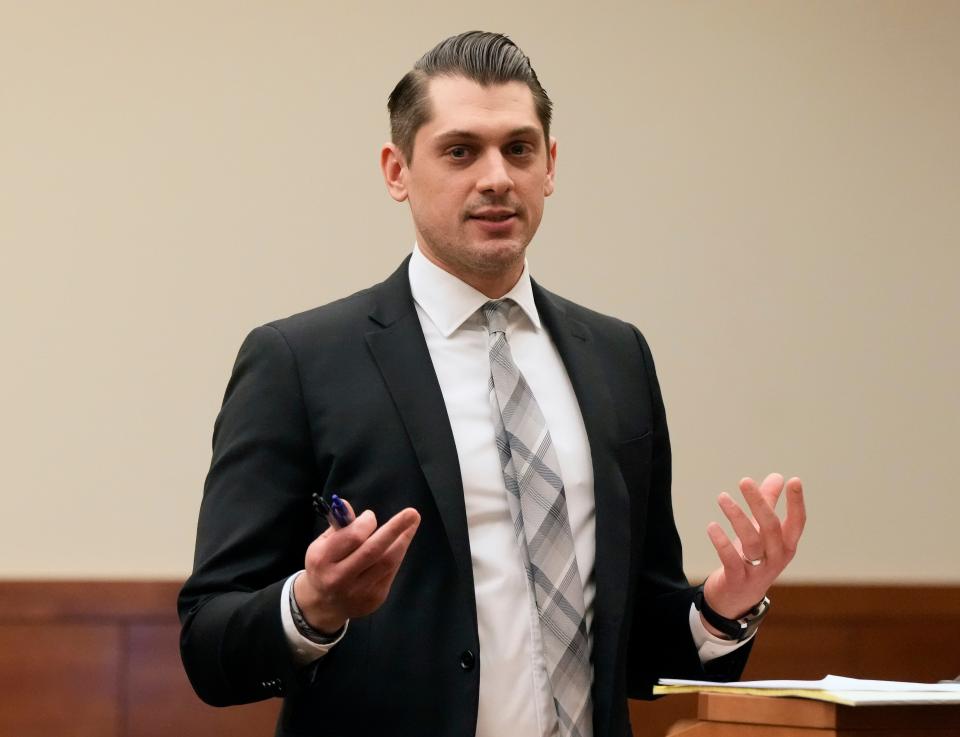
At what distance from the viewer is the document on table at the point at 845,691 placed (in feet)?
4.46

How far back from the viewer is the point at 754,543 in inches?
72.2

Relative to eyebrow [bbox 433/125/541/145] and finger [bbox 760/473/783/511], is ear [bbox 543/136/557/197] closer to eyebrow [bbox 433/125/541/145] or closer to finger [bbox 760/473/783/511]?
eyebrow [bbox 433/125/541/145]

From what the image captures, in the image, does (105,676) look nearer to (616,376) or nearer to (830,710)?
(616,376)

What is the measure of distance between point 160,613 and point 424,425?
1.51 metres

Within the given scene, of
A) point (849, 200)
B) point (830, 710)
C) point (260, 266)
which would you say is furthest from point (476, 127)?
point (849, 200)

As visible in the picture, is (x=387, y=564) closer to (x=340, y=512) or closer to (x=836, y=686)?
(x=340, y=512)

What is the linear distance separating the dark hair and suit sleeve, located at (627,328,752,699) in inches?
18.4

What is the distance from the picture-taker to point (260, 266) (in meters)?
3.31

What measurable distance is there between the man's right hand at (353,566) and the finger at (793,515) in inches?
19.7

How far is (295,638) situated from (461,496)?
30 centimetres

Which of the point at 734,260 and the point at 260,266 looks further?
the point at 734,260

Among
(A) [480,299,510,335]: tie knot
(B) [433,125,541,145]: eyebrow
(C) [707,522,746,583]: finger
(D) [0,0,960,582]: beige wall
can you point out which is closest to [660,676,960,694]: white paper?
(C) [707,522,746,583]: finger

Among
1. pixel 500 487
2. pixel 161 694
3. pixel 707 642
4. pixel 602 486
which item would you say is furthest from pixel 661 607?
pixel 161 694

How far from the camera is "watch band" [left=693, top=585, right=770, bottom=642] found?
1971 millimetres
